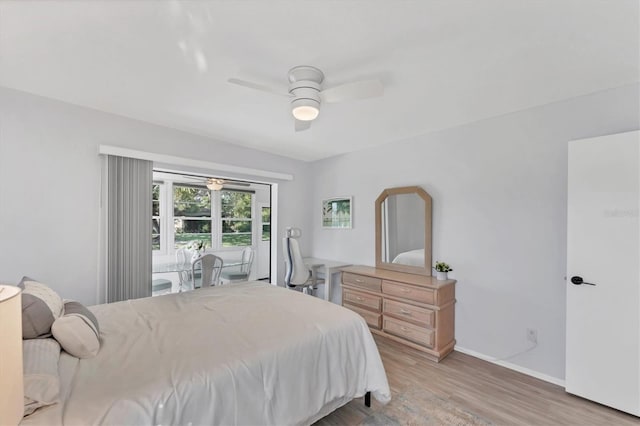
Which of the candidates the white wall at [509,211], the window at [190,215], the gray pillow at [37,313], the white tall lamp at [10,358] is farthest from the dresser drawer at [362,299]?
the window at [190,215]

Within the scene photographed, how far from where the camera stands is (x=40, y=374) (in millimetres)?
1110

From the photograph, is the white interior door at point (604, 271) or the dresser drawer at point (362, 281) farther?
the dresser drawer at point (362, 281)

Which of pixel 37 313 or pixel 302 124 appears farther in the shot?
pixel 302 124

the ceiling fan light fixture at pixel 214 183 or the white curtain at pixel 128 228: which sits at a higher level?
the ceiling fan light fixture at pixel 214 183

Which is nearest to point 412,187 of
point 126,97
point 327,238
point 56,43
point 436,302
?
point 436,302

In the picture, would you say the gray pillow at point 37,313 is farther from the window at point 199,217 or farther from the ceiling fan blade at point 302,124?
the window at point 199,217

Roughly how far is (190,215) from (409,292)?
174 inches

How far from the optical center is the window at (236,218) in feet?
19.6

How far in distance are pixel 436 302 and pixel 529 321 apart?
0.79m

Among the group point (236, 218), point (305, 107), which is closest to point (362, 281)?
point (305, 107)

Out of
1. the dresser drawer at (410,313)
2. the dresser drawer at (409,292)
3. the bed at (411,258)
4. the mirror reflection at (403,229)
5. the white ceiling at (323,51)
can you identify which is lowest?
the dresser drawer at (410,313)

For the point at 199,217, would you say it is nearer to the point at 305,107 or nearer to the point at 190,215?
the point at 190,215

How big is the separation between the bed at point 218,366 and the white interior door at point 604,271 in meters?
1.63

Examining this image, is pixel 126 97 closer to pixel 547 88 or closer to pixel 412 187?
pixel 412 187
